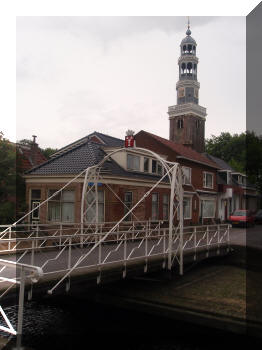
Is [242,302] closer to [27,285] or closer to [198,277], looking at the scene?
[198,277]

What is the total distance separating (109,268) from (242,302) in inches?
264

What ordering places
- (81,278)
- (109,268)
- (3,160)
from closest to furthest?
(81,278)
(109,268)
(3,160)

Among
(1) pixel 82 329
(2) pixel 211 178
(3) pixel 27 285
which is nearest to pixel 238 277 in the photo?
(1) pixel 82 329

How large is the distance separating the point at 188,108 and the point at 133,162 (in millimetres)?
30594

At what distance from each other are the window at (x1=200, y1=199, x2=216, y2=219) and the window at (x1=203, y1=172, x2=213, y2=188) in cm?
153

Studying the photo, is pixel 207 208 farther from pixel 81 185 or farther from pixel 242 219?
pixel 81 185

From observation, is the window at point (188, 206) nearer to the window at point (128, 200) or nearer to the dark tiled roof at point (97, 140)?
the dark tiled roof at point (97, 140)

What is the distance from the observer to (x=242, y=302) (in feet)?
49.3

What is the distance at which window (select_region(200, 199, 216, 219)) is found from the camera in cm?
3525

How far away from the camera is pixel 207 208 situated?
119 feet

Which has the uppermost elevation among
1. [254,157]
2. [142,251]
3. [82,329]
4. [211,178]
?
[254,157]

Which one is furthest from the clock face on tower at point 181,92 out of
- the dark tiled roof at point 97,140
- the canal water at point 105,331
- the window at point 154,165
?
the canal water at point 105,331

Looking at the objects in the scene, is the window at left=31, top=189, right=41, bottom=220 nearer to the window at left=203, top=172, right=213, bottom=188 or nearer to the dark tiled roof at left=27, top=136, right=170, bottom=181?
the dark tiled roof at left=27, top=136, right=170, bottom=181

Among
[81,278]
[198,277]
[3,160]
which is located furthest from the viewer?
[3,160]
